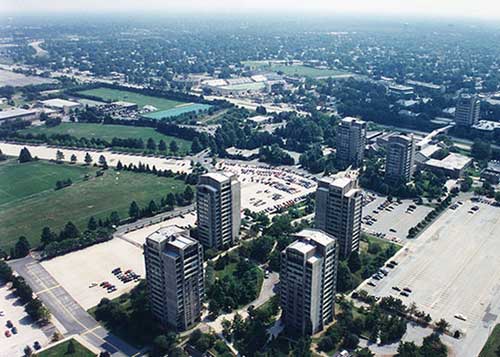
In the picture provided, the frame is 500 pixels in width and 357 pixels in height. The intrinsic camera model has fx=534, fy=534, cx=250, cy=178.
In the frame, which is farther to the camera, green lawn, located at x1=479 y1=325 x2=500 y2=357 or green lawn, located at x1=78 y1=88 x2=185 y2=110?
green lawn, located at x1=78 y1=88 x2=185 y2=110

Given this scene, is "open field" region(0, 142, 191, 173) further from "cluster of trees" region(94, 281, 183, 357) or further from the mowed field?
"cluster of trees" region(94, 281, 183, 357)

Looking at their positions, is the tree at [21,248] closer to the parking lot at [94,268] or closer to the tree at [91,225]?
the parking lot at [94,268]

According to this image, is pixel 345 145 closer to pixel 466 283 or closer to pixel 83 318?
pixel 466 283

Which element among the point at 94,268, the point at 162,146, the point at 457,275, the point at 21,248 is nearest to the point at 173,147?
the point at 162,146

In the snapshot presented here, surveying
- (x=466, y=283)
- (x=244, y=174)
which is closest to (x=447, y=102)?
(x=244, y=174)

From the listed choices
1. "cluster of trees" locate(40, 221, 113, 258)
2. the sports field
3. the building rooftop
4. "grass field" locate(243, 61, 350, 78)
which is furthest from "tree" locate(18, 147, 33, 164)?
"grass field" locate(243, 61, 350, 78)
